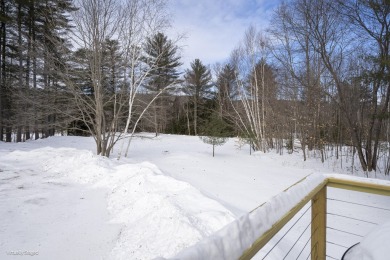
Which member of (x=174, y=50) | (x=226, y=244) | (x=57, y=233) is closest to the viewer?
(x=226, y=244)

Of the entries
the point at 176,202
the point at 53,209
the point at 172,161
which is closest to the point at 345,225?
the point at 176,202

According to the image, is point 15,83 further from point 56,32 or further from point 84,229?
point 84,229

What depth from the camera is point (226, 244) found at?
0.77 meters

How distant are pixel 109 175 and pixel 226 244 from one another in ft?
21.0

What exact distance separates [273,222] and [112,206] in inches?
165

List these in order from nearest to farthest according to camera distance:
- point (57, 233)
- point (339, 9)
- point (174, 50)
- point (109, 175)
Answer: point (57, 233) < point (109, 175) < point (339, 9) < point (174, 50)

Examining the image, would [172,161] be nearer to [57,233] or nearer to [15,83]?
[57,233]

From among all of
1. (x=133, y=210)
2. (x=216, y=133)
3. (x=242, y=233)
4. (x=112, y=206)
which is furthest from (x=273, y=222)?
(x=216, y=133)

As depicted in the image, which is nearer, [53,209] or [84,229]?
[84,229]

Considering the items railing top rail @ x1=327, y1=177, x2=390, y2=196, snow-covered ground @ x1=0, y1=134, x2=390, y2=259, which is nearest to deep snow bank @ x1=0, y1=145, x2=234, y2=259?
snow-covered ground @ x1=0, y1=134, x2=390, y2=259

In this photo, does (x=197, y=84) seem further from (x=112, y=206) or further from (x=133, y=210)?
(x=133, y=210)

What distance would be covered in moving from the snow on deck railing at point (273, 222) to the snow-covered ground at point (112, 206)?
5.46 ft

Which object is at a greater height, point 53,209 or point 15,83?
point 15,83

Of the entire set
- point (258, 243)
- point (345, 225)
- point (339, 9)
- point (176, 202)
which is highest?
Answer: point (339, 9)
